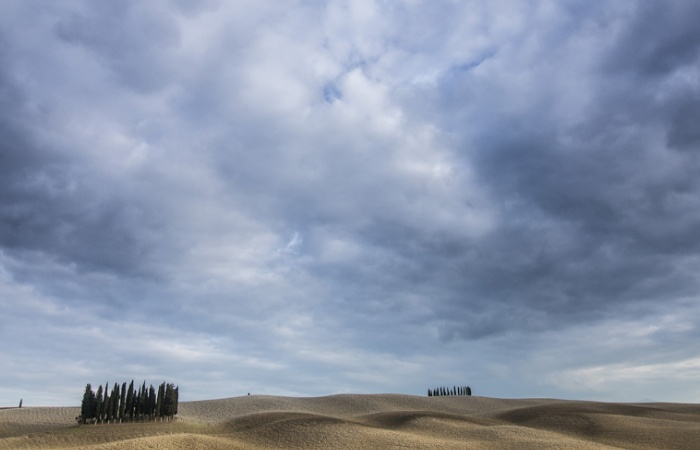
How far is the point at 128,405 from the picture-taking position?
58.6 metres

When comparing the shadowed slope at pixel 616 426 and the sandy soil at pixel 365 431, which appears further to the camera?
the shadowed slope at pixel 616 426

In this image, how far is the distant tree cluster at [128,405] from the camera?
2210 inches

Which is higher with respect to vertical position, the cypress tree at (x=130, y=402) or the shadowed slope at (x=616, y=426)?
the cypress tree at (x=130, y=402)

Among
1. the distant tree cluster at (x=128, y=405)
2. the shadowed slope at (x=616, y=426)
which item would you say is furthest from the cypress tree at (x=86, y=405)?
the shadowed slope at (x=616, y=426)

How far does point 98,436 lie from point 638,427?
47159mm

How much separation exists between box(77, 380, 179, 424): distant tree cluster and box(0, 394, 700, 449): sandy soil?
2280 millimetres

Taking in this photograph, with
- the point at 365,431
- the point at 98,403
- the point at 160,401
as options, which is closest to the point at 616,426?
the point at 365,431

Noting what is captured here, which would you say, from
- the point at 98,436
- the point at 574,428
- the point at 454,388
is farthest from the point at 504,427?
the point at 454,388

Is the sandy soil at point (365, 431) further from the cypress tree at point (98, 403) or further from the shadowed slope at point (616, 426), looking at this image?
the cypress tree at point (98, 403)

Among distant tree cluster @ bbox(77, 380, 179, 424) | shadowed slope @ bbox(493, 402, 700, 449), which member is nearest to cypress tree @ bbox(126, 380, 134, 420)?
distant tree cluster @ bbox(77, 380, 179, 424)

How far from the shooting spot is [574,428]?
53.3 meters

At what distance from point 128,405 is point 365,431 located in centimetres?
2752

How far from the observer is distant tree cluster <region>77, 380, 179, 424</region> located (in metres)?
56.1

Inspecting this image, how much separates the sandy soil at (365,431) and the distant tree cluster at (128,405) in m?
2.28
